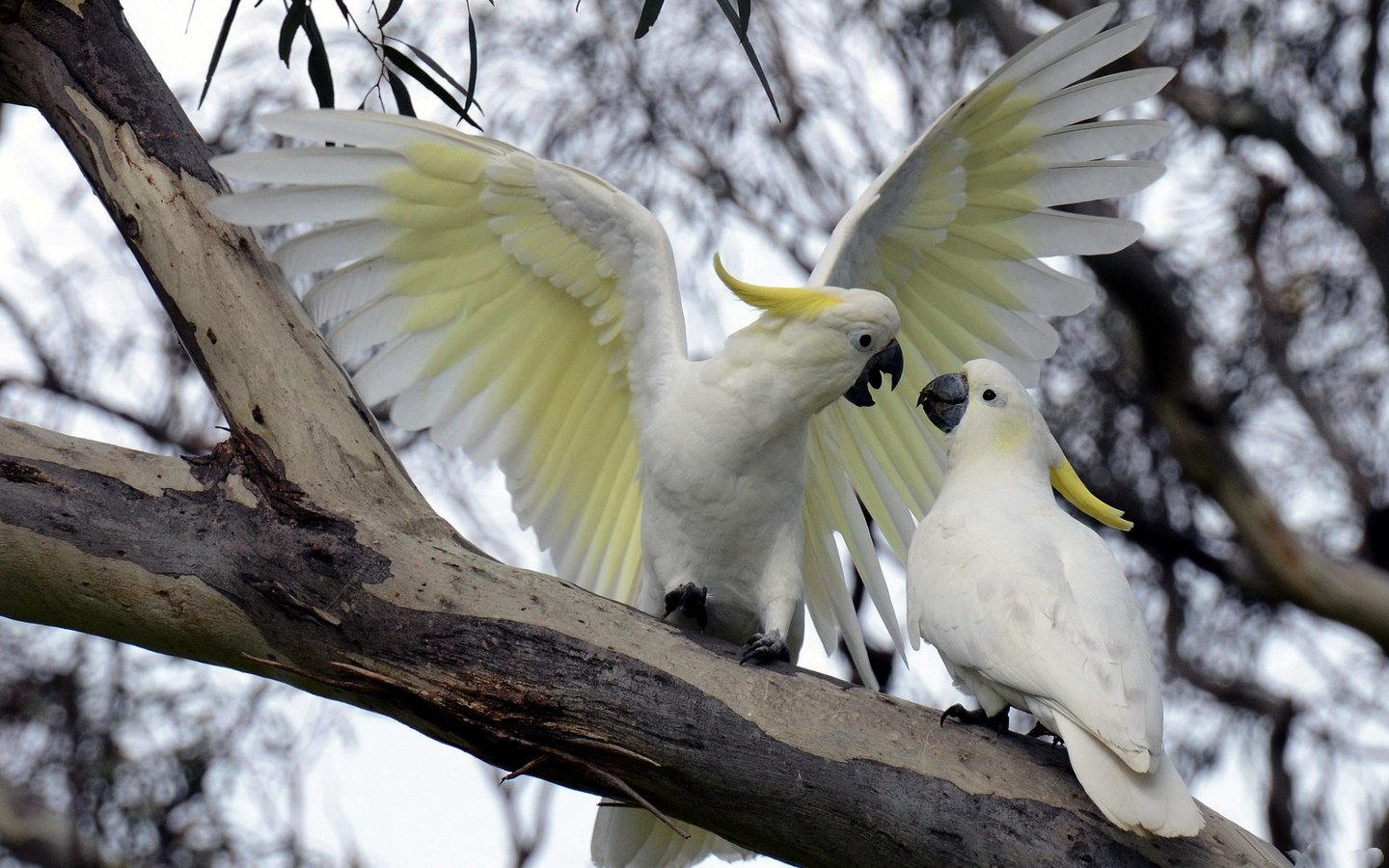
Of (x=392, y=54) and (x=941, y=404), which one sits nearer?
(x=941, y=404)

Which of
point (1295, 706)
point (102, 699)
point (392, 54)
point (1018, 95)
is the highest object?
point (1295, 706)

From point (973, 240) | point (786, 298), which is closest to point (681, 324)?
point (786, 298)

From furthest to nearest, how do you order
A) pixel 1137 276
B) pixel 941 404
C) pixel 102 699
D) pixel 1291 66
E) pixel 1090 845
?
1. pixel 1291 66
2. pixel 102 699
3. pixel 1137 276
4. pixel 941 404
5. pixel 1090 845

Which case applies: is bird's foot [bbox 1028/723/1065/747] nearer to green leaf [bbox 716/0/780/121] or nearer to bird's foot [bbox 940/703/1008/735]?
bird's foot [bbox 940/703/1008/735]

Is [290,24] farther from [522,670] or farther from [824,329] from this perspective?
[522,670]

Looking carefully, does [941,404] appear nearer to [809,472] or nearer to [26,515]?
[809,472]

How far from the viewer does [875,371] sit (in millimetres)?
2389

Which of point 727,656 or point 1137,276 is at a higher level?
point 1137,276

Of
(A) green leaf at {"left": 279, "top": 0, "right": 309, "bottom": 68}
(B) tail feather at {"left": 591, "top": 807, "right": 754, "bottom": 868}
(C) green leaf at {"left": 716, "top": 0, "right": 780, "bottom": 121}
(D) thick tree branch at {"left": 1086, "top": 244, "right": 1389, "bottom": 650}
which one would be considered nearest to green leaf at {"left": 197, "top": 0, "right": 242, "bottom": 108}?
(A) green leaf at {"left": 279, "top": 0, "right": 309, "bottom": 68}

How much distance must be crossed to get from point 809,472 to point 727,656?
770mm

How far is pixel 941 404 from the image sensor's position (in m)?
2.33

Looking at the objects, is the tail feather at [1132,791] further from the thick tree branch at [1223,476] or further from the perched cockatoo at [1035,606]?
the thick tree branch at [1223,476]

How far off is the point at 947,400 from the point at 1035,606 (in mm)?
550

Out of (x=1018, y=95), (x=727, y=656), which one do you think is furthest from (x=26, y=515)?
(x=1018, y=95)
